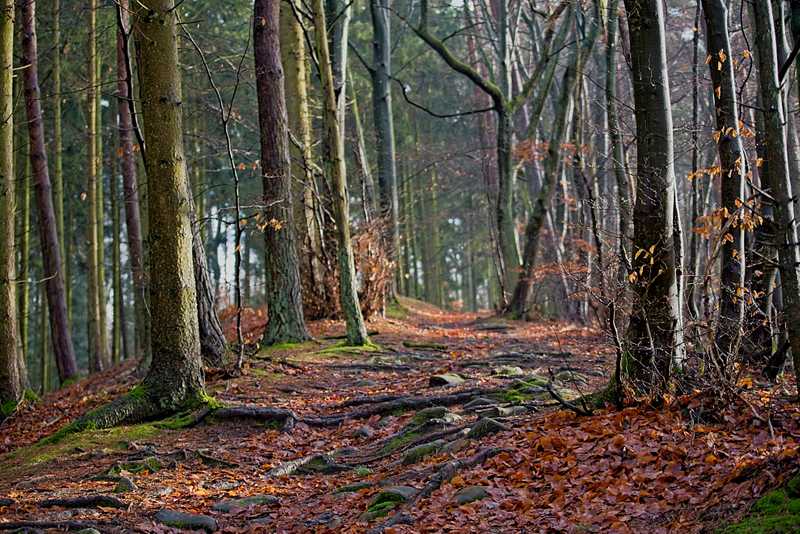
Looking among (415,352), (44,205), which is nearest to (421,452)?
(415,352)

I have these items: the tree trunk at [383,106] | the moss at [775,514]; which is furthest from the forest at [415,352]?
the tree trunk at [383,106]

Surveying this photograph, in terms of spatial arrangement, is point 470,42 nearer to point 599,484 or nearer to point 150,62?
point 150,62

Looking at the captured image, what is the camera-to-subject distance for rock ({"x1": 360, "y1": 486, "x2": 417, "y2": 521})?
5938 mm

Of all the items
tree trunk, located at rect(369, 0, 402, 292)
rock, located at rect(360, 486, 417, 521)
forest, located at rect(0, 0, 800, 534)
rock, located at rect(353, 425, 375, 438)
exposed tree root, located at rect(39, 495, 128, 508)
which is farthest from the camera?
tree trunk, located at rect(369, 0, 402, 292)

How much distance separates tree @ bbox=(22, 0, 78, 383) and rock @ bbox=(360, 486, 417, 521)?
10.2 meters

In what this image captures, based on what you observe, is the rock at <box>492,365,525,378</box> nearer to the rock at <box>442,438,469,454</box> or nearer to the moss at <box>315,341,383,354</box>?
the moss at <box>315,341,383,354</box>

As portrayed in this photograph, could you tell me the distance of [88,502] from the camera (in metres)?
6.65

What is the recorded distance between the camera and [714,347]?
5961 mm

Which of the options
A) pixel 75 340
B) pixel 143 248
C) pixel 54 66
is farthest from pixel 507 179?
pixel 75 340

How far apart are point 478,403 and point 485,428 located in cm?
123

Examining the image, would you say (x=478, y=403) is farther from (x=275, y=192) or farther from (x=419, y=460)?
(x=275, y=192)

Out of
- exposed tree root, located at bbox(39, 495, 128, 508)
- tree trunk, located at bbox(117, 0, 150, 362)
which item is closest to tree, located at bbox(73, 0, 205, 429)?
exposed tree root, located at bbox(39, 495, 128, 508)

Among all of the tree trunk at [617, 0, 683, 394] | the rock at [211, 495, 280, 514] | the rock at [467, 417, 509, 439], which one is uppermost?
the tree trunk at [617, 0, 683, 394]

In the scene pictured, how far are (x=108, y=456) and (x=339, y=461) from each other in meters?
2.30
